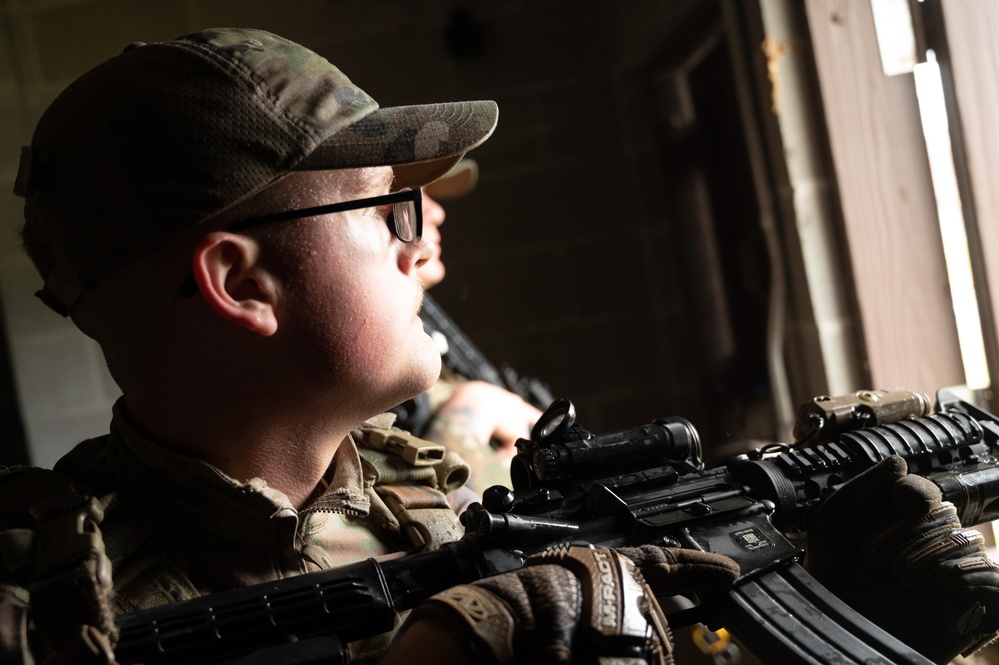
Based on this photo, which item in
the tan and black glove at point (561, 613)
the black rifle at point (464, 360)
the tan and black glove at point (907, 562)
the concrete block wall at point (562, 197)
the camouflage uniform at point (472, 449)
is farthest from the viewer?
the concrete block wall at point (562, 197)

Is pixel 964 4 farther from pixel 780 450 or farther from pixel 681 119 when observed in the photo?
pixel 681 119

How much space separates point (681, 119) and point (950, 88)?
112 centimetres

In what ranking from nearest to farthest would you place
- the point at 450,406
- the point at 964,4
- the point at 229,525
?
the point at 229,525 < the point at 964,4 < the point at 450,406

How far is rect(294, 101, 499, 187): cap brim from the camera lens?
0.84m

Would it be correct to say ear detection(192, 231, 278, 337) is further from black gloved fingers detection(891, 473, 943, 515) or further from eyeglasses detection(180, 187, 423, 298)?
black gloved fingers detection(891, 473, 943, 515)

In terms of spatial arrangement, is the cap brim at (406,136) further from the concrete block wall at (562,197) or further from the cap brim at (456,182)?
the concrete block wall at (562,197)

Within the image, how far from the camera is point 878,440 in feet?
3.32

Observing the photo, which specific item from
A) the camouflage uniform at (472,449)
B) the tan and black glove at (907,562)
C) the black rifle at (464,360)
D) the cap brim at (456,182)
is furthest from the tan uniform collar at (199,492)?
the cap brim at (456,182)

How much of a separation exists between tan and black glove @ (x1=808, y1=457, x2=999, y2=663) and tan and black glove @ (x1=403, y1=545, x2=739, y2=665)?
1.02 ft

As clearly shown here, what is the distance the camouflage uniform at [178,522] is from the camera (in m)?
0.81

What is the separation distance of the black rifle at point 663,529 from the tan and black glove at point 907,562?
41mm

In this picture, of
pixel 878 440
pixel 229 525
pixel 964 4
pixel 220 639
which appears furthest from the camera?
pixel 964 4

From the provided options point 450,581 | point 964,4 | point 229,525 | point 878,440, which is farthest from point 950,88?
point 229,525

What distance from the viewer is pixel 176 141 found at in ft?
2.62
